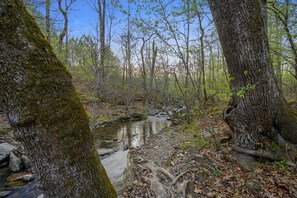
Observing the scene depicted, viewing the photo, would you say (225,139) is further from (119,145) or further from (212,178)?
(119,145)

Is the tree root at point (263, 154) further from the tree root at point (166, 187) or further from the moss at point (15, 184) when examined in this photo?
the moss at point (15, 184)

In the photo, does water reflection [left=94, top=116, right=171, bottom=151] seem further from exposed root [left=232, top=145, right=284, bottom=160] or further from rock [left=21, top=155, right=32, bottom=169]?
exposed root [left=232, top=145, right=284, bottom=160]

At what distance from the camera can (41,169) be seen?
1170 mm

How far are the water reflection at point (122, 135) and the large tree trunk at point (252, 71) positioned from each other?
4401 millimetres

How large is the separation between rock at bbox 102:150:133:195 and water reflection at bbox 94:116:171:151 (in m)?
2.52

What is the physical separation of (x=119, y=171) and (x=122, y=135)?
527 cm

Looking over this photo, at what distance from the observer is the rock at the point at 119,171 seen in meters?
2.99

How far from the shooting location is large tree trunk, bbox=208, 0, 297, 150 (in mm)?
3035

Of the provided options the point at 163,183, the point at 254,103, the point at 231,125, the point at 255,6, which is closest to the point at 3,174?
the point at 163,183

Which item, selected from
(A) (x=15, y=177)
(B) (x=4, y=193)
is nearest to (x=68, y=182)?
(B) (x=4, y=193)

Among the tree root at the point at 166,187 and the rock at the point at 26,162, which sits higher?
the tree root at the point at 166,187

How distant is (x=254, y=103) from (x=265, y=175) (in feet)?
4.15

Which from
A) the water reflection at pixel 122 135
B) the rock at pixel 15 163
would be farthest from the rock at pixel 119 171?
the rock at pixel 15 163

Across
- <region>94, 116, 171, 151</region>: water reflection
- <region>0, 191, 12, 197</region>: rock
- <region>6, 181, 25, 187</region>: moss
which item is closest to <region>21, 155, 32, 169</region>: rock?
<region>6, 181, 25, 187</region>: moss
